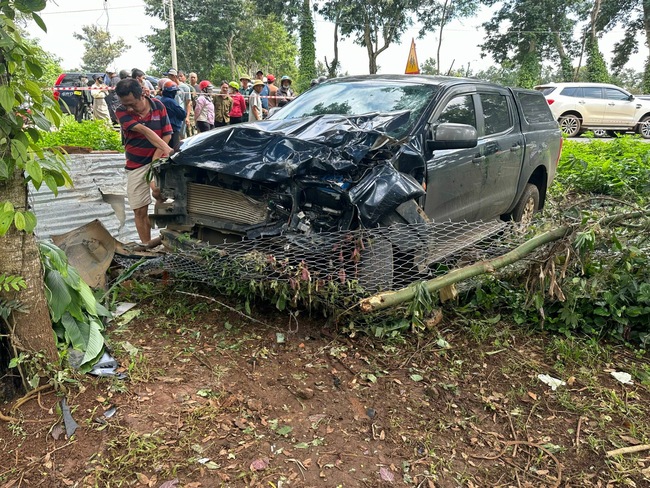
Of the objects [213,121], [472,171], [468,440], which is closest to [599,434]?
[468,440]

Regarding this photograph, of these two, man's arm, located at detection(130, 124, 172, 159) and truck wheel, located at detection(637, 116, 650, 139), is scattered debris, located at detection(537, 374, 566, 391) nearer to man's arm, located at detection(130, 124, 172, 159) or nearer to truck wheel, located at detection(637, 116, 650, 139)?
man's arm, located at detection(130, 124, 172, 159)

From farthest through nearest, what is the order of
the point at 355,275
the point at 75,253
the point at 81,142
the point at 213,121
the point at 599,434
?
the point at 213,121 < the point at 81,142 < the point at 75,253 < the point at 355,275 < the point at 599,434

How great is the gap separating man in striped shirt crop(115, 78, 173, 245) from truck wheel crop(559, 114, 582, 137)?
584 inches

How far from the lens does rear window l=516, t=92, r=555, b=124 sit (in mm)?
5652

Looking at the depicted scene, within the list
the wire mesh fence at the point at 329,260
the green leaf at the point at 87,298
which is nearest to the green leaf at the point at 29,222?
the green leaf at the point at 87,298

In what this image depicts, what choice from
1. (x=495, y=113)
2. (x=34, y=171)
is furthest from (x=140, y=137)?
(x=495, y=113)

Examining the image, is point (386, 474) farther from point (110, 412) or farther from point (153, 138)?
point (153, 138)

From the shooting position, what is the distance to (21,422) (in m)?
2.43

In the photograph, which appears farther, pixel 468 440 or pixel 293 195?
pixel 293 195

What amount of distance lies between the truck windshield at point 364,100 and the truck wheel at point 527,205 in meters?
2.14

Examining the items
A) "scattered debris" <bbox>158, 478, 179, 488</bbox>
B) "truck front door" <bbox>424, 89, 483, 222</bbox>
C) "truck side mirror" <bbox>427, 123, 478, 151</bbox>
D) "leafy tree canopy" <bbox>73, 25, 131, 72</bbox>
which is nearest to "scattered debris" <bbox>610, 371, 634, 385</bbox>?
"truck front door" <bbox>424, 89, 483, 222</bbox>

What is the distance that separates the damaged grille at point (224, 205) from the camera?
11.3ft

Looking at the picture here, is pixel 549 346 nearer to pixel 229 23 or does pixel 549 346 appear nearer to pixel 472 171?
pixel 472 171

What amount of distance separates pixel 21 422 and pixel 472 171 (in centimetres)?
380
